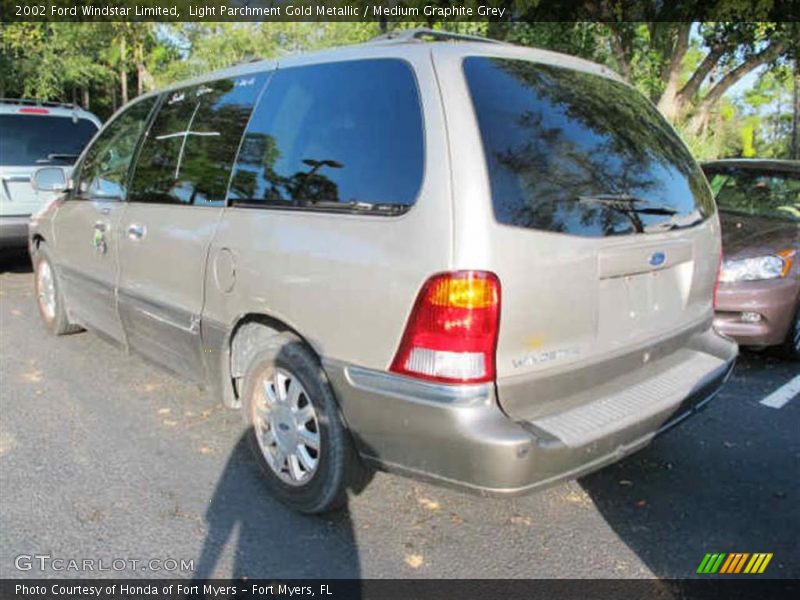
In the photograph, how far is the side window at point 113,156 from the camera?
4234 mm

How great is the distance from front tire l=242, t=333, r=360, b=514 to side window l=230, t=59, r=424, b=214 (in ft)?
2.13

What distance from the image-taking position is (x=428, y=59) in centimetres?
260

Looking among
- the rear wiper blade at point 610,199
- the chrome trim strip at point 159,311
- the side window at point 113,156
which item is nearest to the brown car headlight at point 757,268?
the rear wiper blade at point 610,199

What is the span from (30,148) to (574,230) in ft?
22.7

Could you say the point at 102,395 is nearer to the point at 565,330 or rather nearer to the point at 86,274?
the point at 86,274

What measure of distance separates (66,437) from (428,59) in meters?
2.82

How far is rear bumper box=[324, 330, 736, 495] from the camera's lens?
2393mm

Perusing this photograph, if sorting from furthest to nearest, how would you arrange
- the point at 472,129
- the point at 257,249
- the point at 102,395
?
the point at 102,395 → the point at 257,249 → the point at 472,129

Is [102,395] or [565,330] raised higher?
[565,330]

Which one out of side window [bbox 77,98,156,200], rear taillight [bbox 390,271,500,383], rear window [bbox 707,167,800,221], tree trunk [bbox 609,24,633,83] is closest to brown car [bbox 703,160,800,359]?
rear window [bbox 707,167,800,221]

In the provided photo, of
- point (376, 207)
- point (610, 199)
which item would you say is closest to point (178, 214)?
point (376, 207)

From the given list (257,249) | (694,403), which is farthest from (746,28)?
(257,249)

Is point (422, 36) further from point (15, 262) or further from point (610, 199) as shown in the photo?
point (15, 262)

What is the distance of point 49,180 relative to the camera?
496 cm
